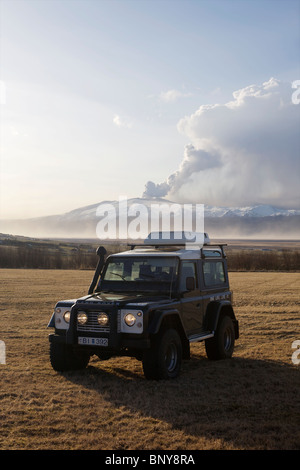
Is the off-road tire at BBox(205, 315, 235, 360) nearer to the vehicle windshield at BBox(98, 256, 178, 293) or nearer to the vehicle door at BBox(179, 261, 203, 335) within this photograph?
the vehicle door at BBox(179, 261, 203, 335)

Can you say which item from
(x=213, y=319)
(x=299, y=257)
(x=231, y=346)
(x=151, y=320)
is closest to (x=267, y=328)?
(x=231, y=346)

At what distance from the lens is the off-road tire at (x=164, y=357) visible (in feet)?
28.3

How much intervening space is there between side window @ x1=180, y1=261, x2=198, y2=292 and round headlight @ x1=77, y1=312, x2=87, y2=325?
196 cm

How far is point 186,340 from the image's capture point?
9.34 meters

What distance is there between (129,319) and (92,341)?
2.54 ft

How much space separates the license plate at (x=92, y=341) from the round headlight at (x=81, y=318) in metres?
0.26

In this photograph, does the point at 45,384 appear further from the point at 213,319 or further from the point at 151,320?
the point at 213,319

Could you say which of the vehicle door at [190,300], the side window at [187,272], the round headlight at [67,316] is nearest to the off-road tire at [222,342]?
the vehicle door at [190,300]

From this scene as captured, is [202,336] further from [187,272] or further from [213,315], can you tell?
[187,272]

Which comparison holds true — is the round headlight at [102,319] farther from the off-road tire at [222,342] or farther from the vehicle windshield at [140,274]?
the off-road tire at [222,342]

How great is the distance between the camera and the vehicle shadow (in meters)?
6.45

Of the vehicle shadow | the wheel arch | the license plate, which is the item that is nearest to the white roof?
the wheel arch

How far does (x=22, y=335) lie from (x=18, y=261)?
43.8 meters

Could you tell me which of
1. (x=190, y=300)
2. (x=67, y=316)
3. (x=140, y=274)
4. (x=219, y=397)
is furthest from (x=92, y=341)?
(x=219, y=397)
